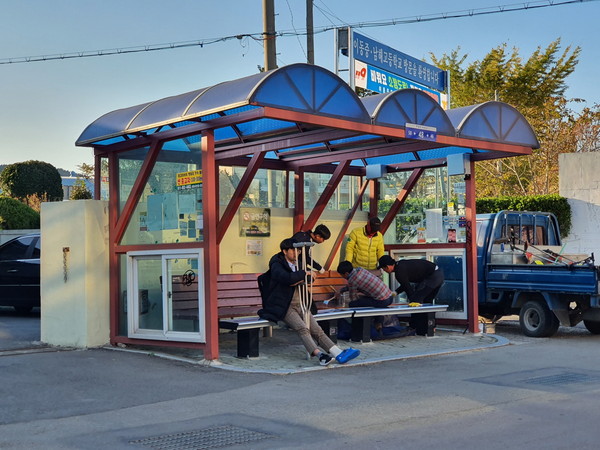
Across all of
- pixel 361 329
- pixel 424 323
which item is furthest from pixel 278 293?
pixel 424 323

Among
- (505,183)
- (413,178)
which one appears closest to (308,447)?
(413,178)

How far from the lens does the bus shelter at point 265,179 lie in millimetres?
9969

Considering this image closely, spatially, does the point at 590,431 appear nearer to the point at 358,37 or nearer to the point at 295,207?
the point at 295,207

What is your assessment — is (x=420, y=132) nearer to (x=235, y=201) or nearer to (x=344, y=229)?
(x=235, y=201)

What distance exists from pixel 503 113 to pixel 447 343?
3598mm

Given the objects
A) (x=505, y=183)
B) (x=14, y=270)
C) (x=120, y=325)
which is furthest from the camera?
(x=505, y=183)

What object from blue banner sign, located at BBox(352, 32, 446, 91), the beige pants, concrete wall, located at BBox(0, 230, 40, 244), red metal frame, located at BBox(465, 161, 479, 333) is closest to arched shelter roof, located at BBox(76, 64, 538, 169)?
red metal frame, located at BBox(465, 161, 479, 333)

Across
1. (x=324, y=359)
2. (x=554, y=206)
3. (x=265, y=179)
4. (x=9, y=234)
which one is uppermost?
(x=265, y=179)

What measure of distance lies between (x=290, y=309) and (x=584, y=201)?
13.6m

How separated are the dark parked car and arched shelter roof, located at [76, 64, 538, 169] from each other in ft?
16.4

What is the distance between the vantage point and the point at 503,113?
41.1 feet

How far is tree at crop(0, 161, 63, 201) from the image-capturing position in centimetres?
3219

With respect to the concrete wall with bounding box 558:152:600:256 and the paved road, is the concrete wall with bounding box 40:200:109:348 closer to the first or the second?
the paved road

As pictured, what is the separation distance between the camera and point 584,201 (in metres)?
21.4
